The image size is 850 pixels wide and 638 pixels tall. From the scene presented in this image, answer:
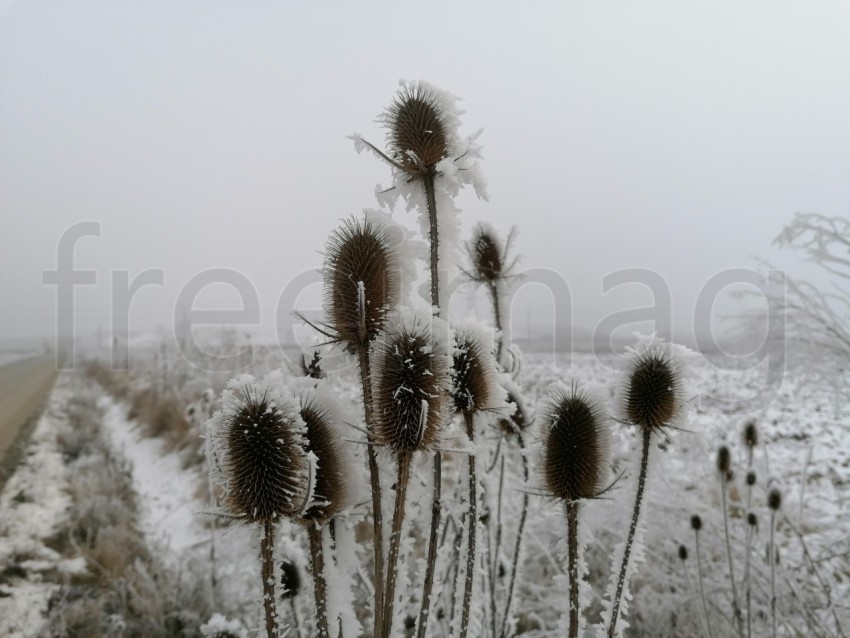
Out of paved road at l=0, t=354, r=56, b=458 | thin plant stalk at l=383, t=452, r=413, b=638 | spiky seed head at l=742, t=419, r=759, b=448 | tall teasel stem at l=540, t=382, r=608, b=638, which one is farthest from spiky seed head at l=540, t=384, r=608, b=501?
paved road at l=0, t=354, r=56, b=458

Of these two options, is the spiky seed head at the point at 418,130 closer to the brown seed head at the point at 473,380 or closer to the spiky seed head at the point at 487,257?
the brown seed head at the point at 473,380

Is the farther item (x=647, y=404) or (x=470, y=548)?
(x=647, y=404)

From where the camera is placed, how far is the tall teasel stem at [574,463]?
1586 mm

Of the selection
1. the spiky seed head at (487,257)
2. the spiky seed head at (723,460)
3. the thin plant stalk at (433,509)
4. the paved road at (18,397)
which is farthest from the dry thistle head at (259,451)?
the paved road at (18,397)

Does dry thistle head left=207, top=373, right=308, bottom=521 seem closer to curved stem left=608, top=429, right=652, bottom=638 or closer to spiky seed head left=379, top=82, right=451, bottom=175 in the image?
spiky seed head left=379, top=82, right=451, bottom=175

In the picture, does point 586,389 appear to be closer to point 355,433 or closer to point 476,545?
point 476,545

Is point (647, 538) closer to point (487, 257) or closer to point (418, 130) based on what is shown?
point (487, 257)

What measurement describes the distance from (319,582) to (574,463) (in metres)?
0.80

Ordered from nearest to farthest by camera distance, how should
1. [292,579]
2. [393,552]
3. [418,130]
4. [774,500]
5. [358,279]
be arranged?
[393,552]
[358,279]
[418,130]
[292,579]
[774,500]

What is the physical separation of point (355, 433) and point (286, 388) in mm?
221

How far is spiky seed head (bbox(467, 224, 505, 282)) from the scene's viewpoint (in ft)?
8.23

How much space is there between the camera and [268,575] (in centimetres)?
127

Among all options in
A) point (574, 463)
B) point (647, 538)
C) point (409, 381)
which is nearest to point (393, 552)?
point (409, 381)

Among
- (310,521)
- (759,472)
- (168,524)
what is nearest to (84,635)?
(168,524)
